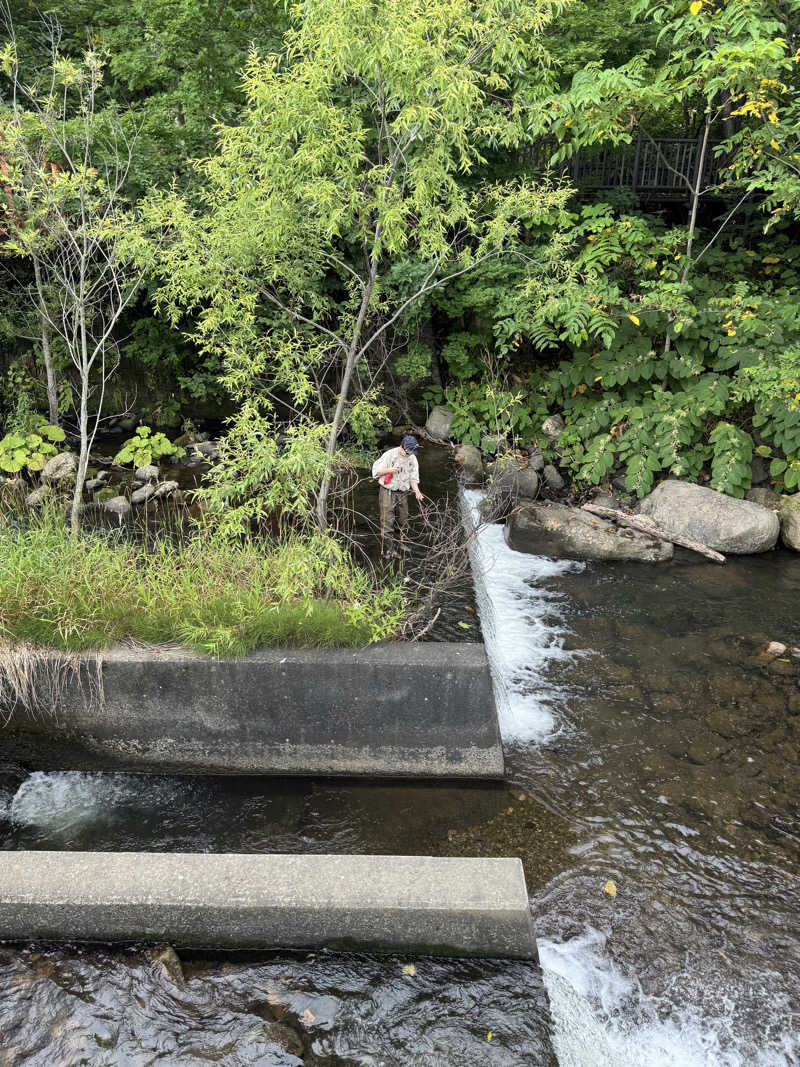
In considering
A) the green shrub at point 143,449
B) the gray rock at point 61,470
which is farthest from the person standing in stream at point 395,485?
the gray rock at point 61,470

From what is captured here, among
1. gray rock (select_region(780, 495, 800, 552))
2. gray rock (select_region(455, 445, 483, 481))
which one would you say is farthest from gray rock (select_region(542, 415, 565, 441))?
gray rock (select_region(780, 495, 800, 552))

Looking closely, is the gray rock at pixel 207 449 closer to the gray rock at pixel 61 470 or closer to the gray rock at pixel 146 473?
the gray rock at pixel 146 473

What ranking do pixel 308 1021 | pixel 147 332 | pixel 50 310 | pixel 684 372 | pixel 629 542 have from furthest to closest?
pixel 147 332, pixel 50 310, pixel 684 372, pixel 629 542, pixel 308 1021

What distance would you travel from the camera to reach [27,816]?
4.36 metres

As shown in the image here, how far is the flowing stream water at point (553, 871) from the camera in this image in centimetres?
303

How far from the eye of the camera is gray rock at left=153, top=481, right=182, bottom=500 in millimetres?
9727

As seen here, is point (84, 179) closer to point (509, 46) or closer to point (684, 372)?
Answer: point (509, 46)

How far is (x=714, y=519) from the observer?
27.3 ft

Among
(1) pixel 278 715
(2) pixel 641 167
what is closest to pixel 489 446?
(2) pixel 641 167

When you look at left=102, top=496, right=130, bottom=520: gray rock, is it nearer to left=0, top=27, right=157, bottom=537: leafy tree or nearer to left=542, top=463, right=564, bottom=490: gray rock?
left=0, top=27, right=157, bottom=537: leafy tree

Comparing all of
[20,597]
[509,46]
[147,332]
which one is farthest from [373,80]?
[147,332]

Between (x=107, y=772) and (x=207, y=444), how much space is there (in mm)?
7590

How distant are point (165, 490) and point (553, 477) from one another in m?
5.56

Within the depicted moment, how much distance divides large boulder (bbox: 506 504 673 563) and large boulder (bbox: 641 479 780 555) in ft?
1.34
